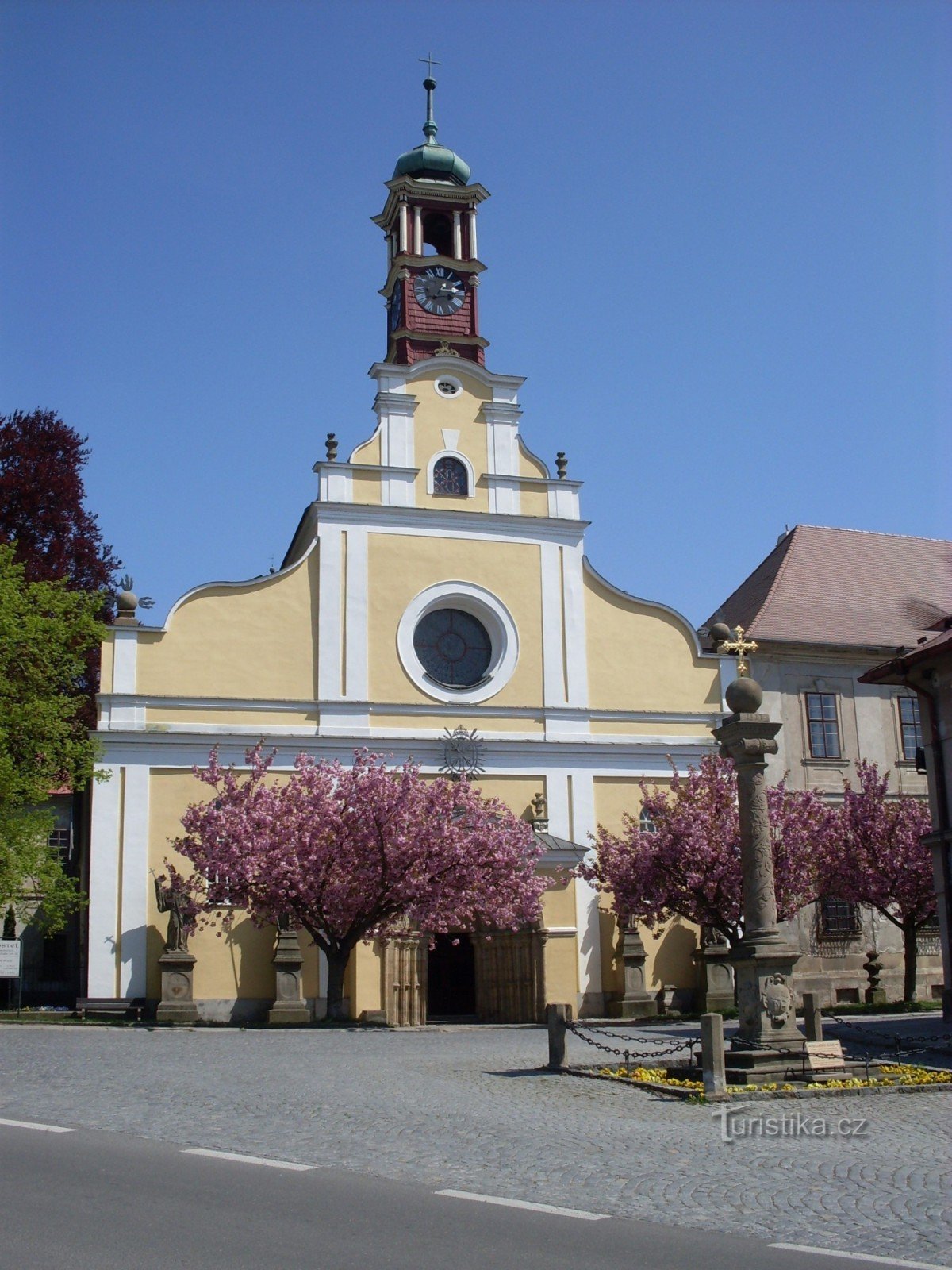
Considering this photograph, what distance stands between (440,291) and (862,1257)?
33.4 meters

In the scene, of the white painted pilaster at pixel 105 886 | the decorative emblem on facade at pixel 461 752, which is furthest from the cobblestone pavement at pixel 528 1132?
the decorative emblem on facade at pixel 461 752

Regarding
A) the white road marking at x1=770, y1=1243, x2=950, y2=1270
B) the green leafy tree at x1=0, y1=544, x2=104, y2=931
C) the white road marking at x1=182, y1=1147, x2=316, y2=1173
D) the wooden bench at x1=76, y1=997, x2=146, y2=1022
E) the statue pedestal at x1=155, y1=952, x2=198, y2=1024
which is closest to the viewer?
the white road marking at x1=770, y1=1243, x2=950, y2=1270

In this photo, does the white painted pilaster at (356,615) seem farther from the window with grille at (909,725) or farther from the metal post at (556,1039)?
the metal post at (556,1039)

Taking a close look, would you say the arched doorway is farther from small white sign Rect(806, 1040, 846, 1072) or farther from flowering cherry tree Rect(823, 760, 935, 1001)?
small white sign Rect(806, 1040, 846, 1072)

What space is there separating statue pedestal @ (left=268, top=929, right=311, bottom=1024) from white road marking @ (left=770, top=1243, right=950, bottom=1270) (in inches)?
841

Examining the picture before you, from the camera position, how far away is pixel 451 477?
113 feet

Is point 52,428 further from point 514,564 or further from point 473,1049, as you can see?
point 473,1049

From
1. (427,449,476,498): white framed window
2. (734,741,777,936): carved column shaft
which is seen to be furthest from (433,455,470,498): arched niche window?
(734,741,777,936): carved column shaft

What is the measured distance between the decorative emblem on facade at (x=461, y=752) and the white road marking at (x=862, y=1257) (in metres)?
24.1

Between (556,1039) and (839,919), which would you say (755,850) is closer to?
(556,1039)

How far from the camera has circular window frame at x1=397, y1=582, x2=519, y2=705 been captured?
107ft

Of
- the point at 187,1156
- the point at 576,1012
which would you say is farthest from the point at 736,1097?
the point at 576,1012

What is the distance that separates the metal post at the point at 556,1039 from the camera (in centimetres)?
1666

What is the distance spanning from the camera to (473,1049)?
20.3 m
